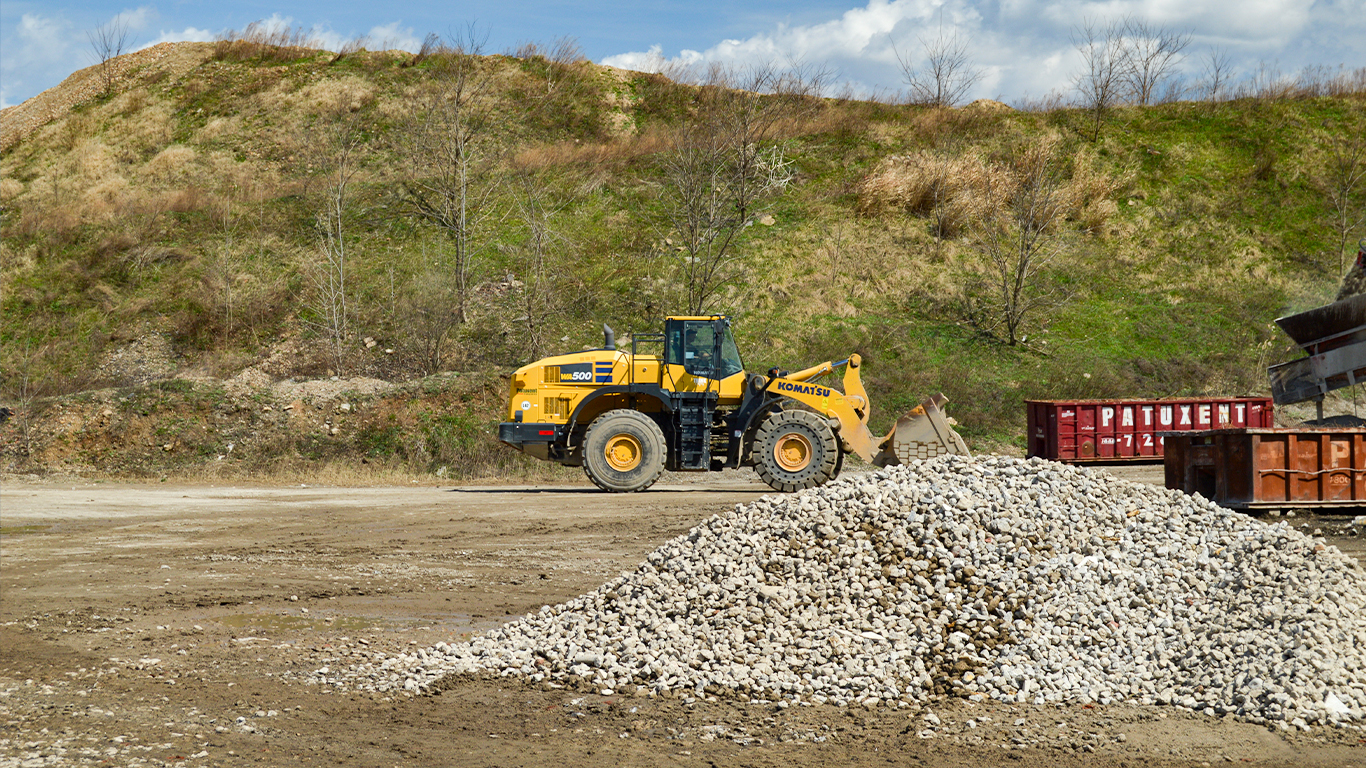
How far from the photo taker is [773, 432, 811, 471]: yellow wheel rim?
1543 cm

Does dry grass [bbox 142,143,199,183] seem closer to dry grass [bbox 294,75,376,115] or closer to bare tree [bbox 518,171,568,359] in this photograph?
dry grass [bbox 294,75,376,115]

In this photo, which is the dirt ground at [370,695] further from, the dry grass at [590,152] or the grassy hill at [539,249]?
the dry grass at [590,152]

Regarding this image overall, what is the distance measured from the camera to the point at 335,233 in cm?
3256

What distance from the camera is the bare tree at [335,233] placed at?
27453 mm

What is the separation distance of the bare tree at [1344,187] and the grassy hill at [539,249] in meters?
0.32

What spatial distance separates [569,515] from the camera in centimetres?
1388

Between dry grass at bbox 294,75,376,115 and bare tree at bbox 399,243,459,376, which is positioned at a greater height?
dry grass at bbox 294,75,376,115

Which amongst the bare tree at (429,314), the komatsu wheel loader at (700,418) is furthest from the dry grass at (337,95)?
the komatsu wheel loader at (700,418)

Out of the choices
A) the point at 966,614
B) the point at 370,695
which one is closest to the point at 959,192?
the point at 966,614

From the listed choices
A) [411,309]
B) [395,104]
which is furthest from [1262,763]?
[395,104]

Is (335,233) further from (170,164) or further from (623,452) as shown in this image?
(623,452)

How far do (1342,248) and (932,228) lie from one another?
43.2 feet

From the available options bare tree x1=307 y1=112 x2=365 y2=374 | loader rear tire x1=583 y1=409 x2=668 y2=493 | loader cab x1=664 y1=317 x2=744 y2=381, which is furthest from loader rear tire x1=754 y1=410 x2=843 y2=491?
bare tree x1=307 y1=112 x2=365 y2=374

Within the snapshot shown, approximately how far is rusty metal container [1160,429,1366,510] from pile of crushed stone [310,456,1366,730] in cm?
478
